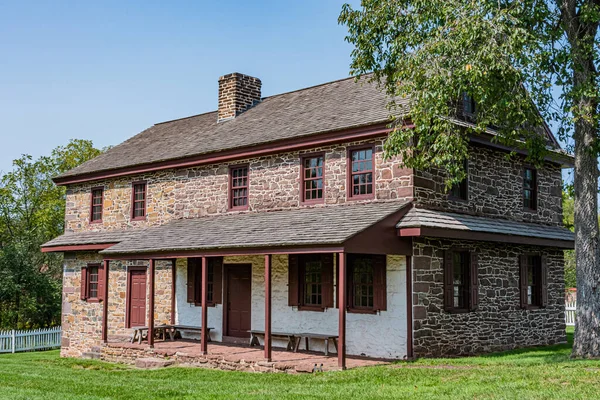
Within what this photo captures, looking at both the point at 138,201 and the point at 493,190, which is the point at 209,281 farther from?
the point at 493,190

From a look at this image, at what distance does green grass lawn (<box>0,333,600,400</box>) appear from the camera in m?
9.95

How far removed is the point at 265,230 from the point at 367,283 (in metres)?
2.55

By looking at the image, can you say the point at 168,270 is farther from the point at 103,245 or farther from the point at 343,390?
the point at 343,390

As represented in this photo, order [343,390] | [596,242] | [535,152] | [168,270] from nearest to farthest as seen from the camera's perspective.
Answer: [343,390] < [596,242] < [535,152] < [168,270]

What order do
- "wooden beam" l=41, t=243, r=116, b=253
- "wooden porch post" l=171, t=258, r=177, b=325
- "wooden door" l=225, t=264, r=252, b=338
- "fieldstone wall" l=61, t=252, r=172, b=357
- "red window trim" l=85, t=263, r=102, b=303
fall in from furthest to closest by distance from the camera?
"red window trim" l=85, t=263, r=102, b=303
"wooden beam" l=41, t=243, r=116, b=253
"fieldstone wall" l=61, t=252, r=172, b=357
"wooden porch post" l=171, t=258, r=177, b=325
"wooden door" l=225, t=264, r=252, b=338

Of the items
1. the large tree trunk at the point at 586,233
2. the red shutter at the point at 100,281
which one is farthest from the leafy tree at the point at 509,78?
the red shutter at the point at 100,281

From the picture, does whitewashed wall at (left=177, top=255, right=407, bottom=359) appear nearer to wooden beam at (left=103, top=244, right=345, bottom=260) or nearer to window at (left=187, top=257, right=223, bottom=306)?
window at (left=187, top=257, right=223, bottom=306)

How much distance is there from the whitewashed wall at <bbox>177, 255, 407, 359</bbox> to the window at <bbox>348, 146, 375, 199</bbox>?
70.1 inches

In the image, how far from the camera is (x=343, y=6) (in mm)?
14688

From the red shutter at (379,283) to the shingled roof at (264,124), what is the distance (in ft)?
10.0

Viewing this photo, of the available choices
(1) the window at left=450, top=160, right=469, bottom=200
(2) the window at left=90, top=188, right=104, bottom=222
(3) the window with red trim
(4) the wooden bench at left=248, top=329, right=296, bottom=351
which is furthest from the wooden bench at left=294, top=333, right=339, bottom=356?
(2) the window at left=90, top=188, right=104, bottom=222

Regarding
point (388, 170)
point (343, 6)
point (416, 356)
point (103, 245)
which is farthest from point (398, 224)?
point (103, 245)

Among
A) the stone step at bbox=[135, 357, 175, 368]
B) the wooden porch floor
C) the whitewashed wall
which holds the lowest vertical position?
the stone step at bbox=[135, 357, 175, 368]

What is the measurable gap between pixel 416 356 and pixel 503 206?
5.22 meters
